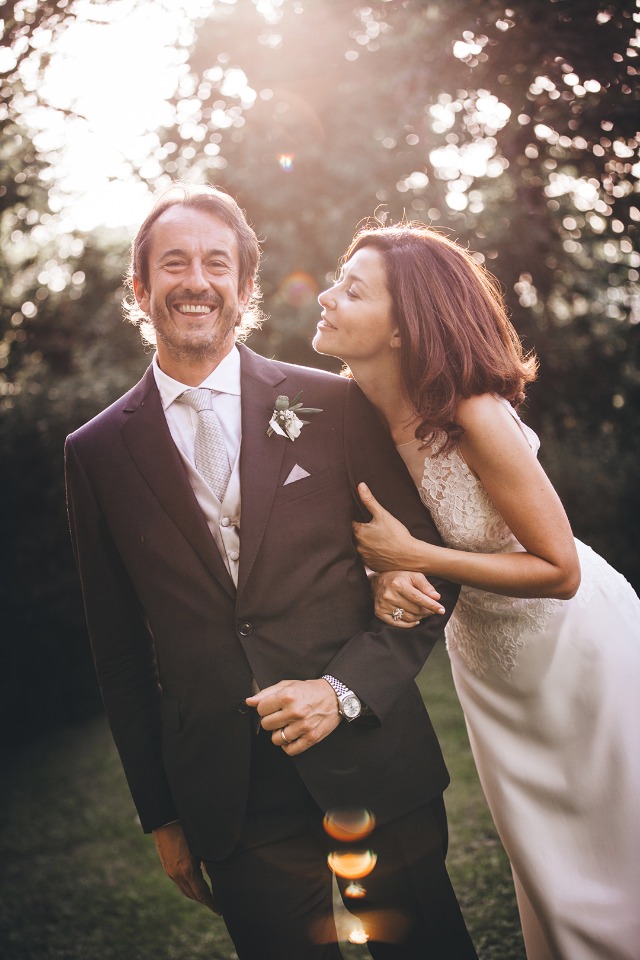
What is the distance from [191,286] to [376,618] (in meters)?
1.19

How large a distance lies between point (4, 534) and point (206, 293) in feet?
21.5

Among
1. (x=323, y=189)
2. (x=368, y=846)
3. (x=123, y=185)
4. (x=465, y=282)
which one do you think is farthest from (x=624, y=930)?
(x=323, y=189)

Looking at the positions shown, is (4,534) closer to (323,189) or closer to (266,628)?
(323,189)

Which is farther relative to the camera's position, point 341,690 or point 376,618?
point 376,618

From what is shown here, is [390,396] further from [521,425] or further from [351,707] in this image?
[351,707]

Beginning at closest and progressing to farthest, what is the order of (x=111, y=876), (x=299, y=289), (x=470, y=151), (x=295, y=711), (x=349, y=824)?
(x=295, y=711), (x=349, y=824), (x=470, y=151), (x=111, y=876), (x=299, y=289)

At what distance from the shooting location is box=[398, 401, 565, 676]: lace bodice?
2592 millimetres

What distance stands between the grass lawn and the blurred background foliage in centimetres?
171

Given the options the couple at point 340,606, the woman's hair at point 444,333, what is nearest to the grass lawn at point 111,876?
the couple at point 340,606

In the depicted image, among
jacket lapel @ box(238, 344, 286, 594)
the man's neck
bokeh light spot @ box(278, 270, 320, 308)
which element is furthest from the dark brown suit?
bokeh light spot @ box(278, 270, 320, 308)

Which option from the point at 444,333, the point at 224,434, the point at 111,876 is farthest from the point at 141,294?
the point at 111,876

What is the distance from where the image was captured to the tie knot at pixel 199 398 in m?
2.42

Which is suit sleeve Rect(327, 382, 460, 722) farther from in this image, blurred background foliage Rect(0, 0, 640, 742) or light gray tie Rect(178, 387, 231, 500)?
blurred background foliage Rect(0, 0, 640, 742)

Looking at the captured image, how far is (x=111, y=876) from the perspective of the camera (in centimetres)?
509
